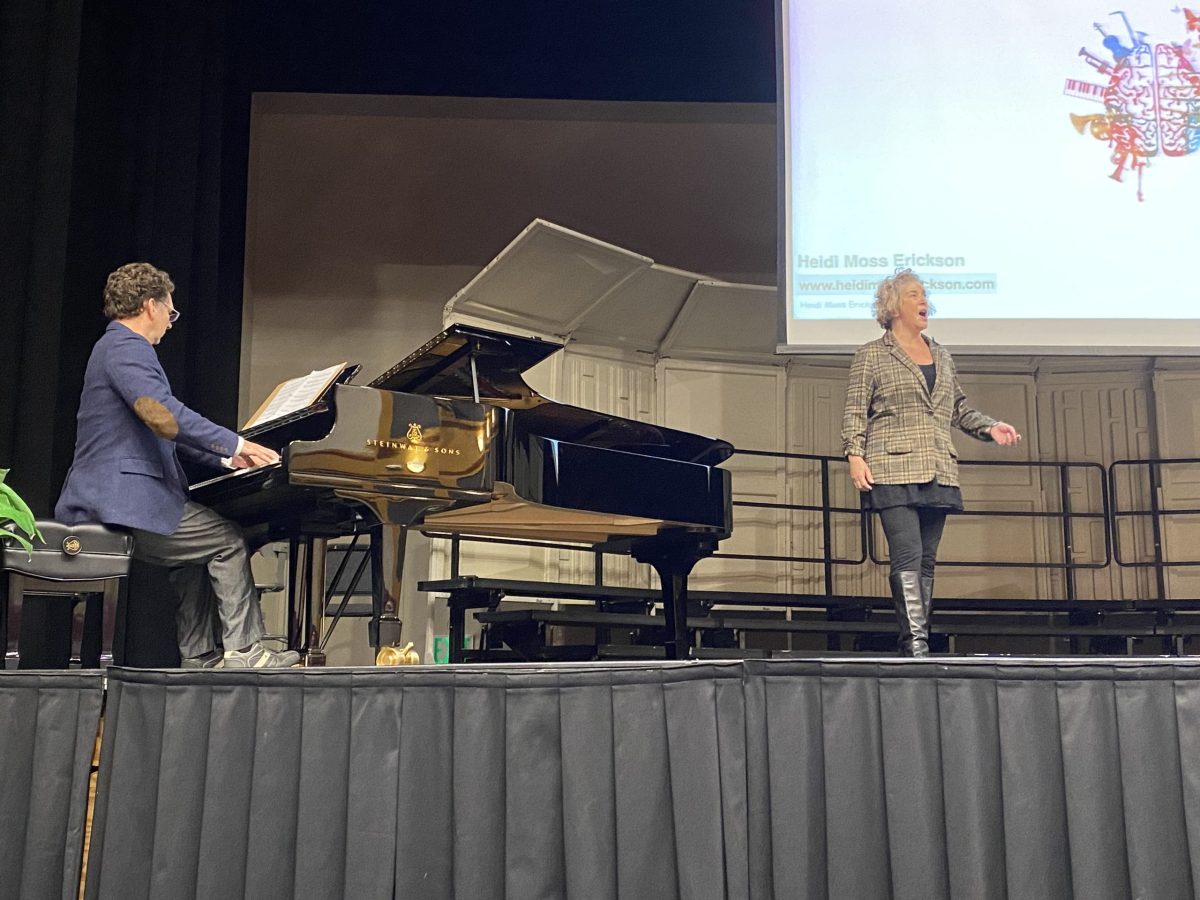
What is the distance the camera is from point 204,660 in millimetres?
3604

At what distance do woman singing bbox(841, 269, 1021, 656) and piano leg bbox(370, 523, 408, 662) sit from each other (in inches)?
52.6

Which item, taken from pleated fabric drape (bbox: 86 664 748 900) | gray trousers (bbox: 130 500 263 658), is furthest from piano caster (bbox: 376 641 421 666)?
pleated fabric drape (bbox: 86 664 748 900)

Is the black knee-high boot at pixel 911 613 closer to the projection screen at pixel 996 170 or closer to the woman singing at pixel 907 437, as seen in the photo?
the woman singing at pixel 907 437

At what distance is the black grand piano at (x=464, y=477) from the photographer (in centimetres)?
318

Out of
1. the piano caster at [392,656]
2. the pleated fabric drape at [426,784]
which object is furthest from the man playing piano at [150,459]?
the pleated fabric drape at [426,784]

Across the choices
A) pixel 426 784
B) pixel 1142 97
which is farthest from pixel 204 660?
pixel 1142 97

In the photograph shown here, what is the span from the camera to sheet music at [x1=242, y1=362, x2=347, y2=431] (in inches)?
138

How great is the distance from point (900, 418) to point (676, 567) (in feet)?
3.10

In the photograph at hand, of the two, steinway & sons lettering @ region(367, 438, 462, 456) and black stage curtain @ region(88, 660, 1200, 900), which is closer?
black stage curtain @ region(88, 660, 1200, 900)

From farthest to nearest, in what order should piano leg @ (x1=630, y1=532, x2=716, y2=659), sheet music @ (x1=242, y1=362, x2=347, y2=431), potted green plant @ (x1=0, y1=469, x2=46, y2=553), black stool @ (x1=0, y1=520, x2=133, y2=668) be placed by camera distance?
piano leg @ (x1=630, y1=532, x2=716, y2=659) < sheet music @ (x1=242, y1=362, x2=347, y2=431) < black stool @ (x1=0, y1=520, x2=133, y2=668) < potted green plant @ (x1=0, y1=469, x2=46, y2=553)

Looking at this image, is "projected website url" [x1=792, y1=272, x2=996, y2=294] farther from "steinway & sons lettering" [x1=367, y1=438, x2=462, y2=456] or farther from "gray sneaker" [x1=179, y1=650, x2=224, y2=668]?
"gray sneaker" [x1=179, y1=650, x2=224, y2=668]

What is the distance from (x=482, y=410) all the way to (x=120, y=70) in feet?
8.50

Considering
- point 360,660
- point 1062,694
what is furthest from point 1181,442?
point 1062,694

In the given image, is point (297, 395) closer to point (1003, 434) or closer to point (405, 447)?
point (405, 447)
